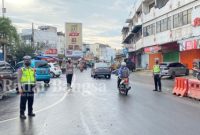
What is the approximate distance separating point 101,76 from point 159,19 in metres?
15.5

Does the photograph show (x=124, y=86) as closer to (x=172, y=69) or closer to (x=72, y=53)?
(x=172, y=69)

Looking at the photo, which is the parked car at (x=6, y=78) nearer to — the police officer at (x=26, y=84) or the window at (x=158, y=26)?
the police officer at (x=26, y=84)

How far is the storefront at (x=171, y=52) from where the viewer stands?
49.2m

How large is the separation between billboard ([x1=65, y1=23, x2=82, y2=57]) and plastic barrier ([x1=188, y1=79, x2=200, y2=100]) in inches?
2974

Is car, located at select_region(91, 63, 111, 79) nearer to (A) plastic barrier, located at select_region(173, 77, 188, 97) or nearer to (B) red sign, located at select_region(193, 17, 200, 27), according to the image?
(B) red sign, located at select_region(193, 17, 200, 27)

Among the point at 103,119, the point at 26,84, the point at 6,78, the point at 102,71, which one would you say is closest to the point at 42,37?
the point at 102,71

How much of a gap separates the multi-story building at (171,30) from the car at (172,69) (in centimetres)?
228

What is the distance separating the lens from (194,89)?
58.5ft

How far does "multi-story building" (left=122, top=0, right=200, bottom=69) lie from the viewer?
3981 centimetres

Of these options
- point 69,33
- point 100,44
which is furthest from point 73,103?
point 100,44

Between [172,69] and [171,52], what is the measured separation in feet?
43.0

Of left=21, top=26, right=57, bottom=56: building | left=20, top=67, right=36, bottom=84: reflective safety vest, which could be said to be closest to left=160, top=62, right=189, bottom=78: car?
left=20, top=67, right=36, bottom=84: reflective safety vest

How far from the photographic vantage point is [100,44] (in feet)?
608

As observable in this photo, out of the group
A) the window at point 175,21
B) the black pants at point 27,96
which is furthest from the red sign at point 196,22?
the black pants at point 27,96
